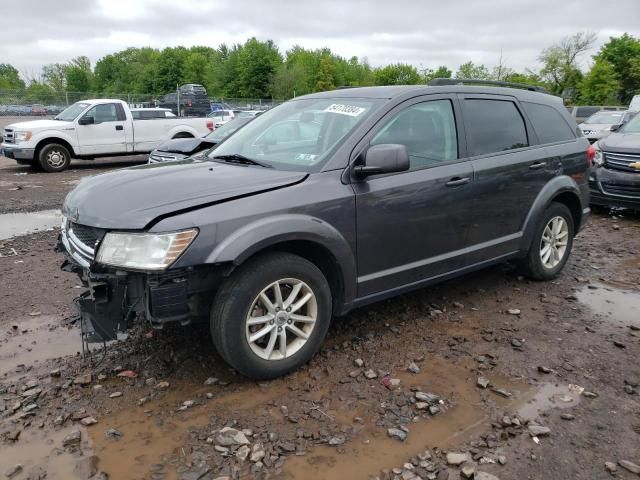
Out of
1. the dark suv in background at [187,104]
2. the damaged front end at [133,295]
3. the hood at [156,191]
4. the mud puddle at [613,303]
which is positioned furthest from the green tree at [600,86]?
the damaged front end at [133,295]

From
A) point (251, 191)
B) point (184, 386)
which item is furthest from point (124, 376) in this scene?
point (251, 191)

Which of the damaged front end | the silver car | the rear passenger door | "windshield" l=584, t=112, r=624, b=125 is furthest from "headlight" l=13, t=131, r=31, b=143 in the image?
"windshield" l=584, t=112, r=624, b=125

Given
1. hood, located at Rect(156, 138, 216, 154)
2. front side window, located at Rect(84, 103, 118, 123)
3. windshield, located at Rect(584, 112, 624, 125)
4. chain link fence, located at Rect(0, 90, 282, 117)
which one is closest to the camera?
hood, located at Rect(156, 138, 216, 154)

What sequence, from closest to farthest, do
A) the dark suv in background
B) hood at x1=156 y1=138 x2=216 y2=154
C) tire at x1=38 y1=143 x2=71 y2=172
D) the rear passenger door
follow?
the rear passenger door < hood at x1=156 y1=138 x2=216 y2=154 < tire at x1=38 y1=143 x2=71 y2=172 < the dark suv in background

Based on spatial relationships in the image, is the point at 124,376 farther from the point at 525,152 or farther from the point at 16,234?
the point at 16,234

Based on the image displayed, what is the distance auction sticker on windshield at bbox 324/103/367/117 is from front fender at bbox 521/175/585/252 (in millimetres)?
1981

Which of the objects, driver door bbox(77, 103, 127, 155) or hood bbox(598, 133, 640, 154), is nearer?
hood bbox(598, 133, 640, 154)

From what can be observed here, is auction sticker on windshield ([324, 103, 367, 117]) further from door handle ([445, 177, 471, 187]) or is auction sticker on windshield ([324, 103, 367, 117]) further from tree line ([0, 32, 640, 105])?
tree line ([0, 32, 640, 105])

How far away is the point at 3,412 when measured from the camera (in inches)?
120

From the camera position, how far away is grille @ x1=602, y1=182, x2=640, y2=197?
7.85 metres

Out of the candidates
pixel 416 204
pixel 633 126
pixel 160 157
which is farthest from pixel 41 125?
pixel 633 126

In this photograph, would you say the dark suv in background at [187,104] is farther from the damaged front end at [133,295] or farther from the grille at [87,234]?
the damaged front end at [133,295]

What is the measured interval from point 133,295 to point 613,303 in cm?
412

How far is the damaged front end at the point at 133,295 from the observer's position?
289 cm
